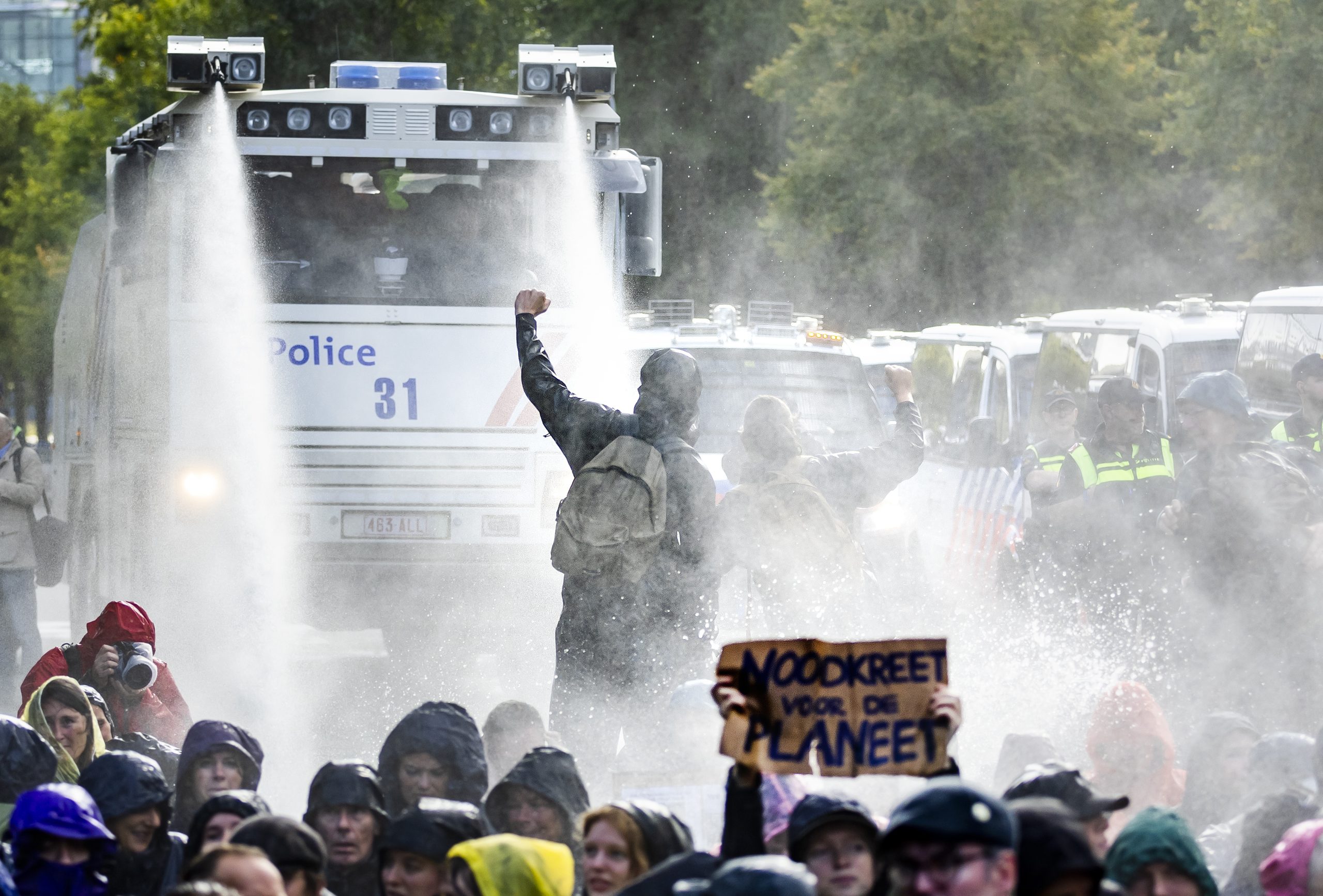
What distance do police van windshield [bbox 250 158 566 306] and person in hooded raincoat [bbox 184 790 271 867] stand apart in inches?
196

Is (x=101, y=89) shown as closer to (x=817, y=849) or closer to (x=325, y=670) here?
(x=325, y=670)

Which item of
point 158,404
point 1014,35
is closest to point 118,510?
point 158,404

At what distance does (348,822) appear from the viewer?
4738 mm

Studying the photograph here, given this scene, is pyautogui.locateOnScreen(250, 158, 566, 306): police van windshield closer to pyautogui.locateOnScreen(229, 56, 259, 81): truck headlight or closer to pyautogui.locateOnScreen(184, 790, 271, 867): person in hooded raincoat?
pyautogui.locateOnScreen(229, 56, 259, 81): truck headlight

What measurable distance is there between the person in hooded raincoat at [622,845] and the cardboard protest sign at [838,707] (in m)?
0.31

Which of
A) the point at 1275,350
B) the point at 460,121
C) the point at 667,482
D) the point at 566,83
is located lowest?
the point at 667,482

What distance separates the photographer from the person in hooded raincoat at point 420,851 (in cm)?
433

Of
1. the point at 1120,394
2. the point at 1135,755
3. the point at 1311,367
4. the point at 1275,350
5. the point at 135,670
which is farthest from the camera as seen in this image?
the point at 1275,350

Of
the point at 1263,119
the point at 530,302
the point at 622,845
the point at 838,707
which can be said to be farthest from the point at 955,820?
the point at 1263,119

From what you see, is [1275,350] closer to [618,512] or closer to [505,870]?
[618,512]

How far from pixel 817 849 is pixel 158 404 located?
20.3 ft

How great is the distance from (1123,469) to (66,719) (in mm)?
4355

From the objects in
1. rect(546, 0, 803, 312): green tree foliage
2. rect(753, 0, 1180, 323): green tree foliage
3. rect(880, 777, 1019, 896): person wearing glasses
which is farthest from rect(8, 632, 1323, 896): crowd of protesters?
rect(546, 0, 803, 312): green tree foliage

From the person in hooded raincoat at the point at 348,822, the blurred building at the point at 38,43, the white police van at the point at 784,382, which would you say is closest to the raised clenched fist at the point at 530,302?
the person in hooded raincoat at the point at 348,822
